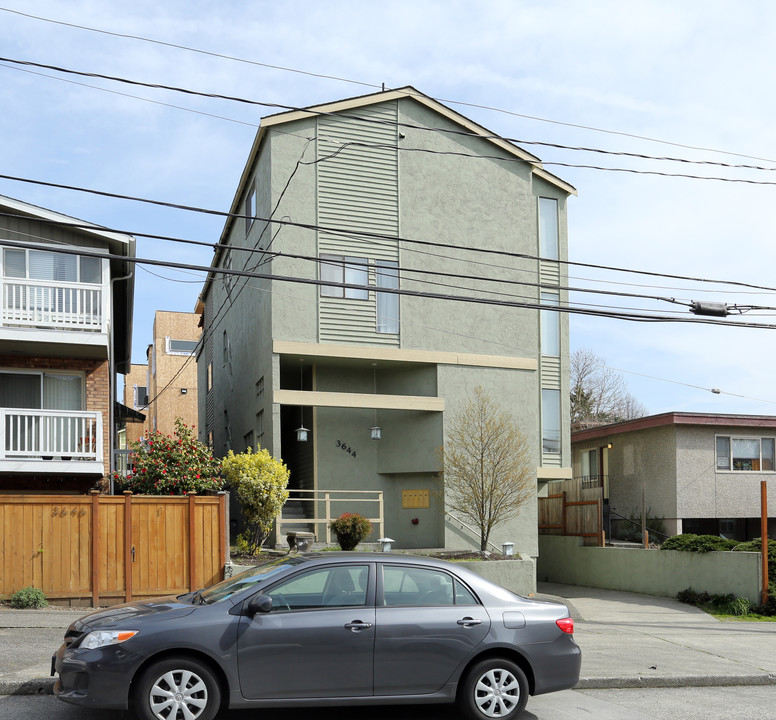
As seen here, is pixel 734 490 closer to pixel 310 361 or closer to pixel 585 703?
pixel 310 361

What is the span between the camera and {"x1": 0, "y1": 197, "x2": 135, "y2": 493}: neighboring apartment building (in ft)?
58.8

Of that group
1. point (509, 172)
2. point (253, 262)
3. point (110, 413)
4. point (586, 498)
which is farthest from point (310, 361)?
point (586, 498)

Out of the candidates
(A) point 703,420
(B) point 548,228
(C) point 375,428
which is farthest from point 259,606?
(A) point 703,420

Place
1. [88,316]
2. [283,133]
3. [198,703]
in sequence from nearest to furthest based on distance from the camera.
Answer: [198,703] < [88,316] < [283,133]

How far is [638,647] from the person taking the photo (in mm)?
13141

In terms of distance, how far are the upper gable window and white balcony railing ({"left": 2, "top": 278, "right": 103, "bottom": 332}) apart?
32 centimetres

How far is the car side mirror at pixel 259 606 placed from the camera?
745 centimetres

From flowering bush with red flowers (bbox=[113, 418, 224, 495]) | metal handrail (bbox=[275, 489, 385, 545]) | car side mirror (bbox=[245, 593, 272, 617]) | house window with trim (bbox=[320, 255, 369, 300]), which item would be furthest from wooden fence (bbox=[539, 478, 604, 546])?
car side mirror (bbox=[245, 593, 272, 617])

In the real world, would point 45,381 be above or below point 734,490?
above

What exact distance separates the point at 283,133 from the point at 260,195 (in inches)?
71.0

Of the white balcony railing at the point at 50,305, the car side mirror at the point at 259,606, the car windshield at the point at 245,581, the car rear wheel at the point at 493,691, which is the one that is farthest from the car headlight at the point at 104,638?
the white balcony railing at the point at 50,305

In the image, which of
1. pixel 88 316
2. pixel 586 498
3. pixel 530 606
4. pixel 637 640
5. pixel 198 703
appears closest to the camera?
pixel 198 703

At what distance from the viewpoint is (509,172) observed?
23.6 m

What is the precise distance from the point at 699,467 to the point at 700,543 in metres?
4.48
